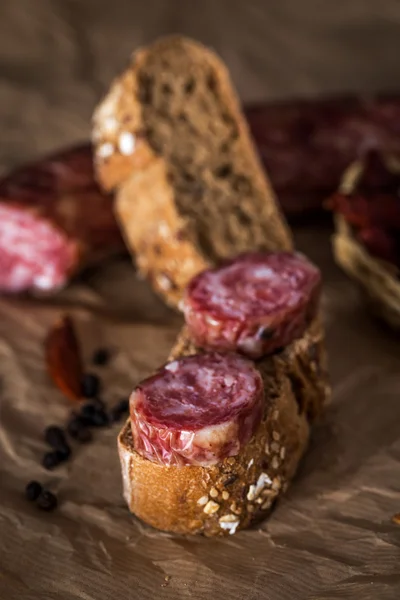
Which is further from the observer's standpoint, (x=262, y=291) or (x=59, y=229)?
(x=59, y=229)

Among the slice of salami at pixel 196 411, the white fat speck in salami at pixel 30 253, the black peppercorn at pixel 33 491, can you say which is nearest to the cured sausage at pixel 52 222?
the white fat speck in salami at pixel 30 253

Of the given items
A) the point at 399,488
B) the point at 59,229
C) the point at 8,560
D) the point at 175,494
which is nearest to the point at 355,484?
the point at 399,488

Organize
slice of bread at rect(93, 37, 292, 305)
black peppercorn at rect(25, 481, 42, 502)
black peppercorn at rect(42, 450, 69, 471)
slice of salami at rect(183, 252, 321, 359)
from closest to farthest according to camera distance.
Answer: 1. slice of salami at rect(183, 252, 321, 359)
2. black peppercorn at rect(25, 481, 42, 502)
3. black peppercorn at rect(42, 450, 69, 471)
4. slice of bread at rect(93, 37, 292, 305)

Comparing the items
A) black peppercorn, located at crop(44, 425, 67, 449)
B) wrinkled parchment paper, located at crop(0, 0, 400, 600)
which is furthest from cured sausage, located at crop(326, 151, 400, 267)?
black peppercorn, located at crop(44, 425, 67, 449)

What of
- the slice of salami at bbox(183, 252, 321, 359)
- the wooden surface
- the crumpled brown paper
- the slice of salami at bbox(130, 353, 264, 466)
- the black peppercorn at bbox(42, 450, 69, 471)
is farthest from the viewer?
the wooden surface

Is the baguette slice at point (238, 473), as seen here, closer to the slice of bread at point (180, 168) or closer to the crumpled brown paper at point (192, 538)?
the crumpled brown paper at point (192, 538)

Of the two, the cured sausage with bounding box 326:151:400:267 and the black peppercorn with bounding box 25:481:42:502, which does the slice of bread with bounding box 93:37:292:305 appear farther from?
the black peppercorn with bounding box 25:481:42:502

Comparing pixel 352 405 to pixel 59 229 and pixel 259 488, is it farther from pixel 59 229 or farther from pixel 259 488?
pixel 59 229

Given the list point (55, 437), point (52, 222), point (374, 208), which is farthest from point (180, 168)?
point (55, 437)
